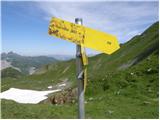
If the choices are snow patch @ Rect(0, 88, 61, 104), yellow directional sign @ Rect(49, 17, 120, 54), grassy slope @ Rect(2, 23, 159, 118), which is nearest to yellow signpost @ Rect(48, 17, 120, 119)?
yellow directional sign @ Rect(49, 17, 120, 54)

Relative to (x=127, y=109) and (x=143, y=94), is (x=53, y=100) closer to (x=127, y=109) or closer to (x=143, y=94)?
(x=143, y=94)

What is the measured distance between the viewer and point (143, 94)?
23031mm

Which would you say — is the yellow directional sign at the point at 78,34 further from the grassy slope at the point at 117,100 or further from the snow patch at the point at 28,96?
the snow patch at the point at 28,96

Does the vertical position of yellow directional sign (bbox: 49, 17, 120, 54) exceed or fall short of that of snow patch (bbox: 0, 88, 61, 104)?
it falls short

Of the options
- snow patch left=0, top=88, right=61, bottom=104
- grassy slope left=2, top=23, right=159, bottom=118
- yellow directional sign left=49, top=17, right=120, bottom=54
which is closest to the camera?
yellow directional sign left=49, top=17, right=120, bottom=54

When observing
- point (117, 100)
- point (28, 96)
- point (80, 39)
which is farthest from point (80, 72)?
point (28, 96)

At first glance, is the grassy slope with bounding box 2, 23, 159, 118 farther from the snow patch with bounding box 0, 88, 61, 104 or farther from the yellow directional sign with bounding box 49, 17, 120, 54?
the yellow directional sign with bounding box 49, 17, 120, 54

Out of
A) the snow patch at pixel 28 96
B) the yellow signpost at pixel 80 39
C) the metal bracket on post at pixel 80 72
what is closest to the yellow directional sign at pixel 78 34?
the yellow signpost at pixel 80 39

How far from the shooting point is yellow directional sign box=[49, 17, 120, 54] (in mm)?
6316

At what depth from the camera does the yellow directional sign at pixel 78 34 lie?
20.7ft

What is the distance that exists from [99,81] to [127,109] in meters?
10.0

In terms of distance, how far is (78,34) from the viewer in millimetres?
6301

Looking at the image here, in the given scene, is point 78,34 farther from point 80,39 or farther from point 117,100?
point 117,100

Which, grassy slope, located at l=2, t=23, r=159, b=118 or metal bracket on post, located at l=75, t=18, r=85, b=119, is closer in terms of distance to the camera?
metal bracket on post, located at l=75, t=18, r=85, b=119
